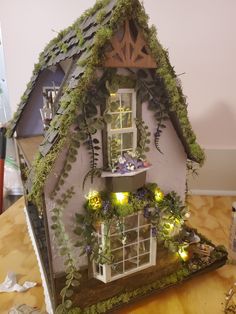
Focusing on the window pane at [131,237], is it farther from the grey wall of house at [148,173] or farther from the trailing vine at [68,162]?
the trailing vine at [68,162]

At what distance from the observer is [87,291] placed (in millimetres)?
1248

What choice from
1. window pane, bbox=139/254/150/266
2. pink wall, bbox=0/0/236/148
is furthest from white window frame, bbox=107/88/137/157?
pink wall, bbox=0/0/236/148

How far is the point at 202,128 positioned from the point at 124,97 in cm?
148

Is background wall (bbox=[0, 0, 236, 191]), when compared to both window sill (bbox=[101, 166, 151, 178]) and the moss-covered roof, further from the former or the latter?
window sill (bbox=[101, 166, 151, 178])

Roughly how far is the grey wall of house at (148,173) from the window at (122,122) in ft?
0.19

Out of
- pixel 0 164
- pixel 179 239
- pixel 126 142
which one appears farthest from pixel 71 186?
pixel 0 164

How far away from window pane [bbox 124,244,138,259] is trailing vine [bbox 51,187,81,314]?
27cm

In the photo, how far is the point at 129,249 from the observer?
1341mm

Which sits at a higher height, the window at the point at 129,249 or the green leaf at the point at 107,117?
the green leaf at the point at 107,117

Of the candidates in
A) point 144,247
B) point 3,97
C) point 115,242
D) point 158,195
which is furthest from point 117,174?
point 3,97

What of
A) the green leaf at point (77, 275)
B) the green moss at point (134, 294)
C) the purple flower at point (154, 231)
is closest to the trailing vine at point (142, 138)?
the purple flower at point (154, 231)

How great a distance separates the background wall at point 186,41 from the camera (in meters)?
2.07

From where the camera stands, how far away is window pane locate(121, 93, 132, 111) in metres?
1.10

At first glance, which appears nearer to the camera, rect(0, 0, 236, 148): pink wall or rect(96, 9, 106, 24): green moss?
rect(96, 9, 106, 24): green moss
